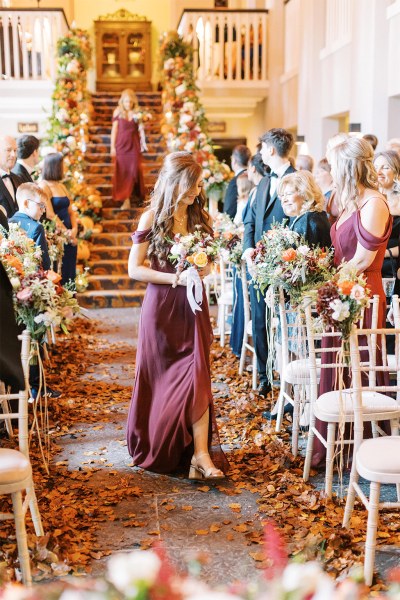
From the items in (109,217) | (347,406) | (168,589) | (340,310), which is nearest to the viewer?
(168,589)

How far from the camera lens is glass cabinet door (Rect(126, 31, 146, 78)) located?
18859 millimetres

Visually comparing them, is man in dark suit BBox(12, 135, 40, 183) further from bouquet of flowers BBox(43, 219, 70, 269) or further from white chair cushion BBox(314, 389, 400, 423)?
white chair cushion BBox(314, 389, 400, 423)

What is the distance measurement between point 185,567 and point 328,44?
1029cm

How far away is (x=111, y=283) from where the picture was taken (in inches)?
456

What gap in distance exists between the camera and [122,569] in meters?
1.22

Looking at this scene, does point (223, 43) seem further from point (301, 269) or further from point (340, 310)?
point (340, 310)

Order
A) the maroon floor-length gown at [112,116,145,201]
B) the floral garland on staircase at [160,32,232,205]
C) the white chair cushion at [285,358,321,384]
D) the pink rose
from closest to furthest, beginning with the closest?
the pink rose < the white chair cushion at [285,358,321,384] < the floral garland on staircase at [160,32,232,205] < the maroon floor-length gown at [112,116,145,201]

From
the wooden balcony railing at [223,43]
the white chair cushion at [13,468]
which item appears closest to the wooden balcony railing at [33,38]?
the wooden balcony railing at [223,43]

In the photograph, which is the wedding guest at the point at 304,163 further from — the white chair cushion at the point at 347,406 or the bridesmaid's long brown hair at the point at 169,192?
the white chair cushion at the point at 347,406

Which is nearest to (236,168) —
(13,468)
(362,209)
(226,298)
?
(226,298)

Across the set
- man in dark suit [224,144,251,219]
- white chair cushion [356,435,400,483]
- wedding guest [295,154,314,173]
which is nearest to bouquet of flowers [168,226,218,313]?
white chair cushion [356,435,400,483]

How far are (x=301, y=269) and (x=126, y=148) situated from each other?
8.78m

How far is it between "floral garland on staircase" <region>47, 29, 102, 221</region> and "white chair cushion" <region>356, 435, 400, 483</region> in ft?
29.1

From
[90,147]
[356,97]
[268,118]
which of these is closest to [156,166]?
[90,147]
